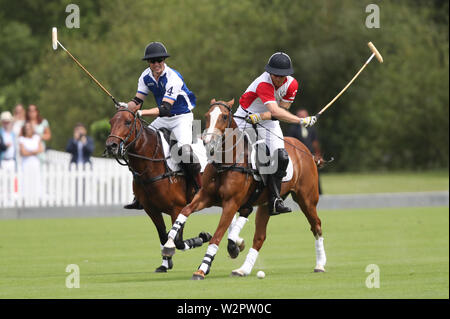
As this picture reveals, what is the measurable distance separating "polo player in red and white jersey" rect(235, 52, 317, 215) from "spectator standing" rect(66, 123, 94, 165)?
11907mm

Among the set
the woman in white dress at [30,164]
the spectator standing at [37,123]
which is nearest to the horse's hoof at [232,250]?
the woman in white dress at [30,164]

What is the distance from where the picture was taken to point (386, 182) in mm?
32312

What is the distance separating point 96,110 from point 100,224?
1762cm

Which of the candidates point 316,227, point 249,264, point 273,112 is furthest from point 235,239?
point 273,112

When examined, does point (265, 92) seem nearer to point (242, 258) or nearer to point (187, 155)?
point (187, 155)

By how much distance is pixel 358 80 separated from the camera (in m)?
38.5

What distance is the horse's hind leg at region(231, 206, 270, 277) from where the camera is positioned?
37.6ft

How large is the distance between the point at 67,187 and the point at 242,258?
867cm

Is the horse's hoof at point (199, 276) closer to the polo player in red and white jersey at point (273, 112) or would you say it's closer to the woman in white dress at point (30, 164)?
the polo player in red and white jersey at point (273, 112)

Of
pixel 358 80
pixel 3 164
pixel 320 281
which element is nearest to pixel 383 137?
pixel 358 80

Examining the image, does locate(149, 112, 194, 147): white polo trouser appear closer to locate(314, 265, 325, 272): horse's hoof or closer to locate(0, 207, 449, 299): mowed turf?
locate(0, 207, 449, 299): mowed turf

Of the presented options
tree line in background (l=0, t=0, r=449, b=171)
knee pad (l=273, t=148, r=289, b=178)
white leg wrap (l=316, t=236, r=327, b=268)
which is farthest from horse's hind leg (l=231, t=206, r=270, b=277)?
tree line in background (l=0, t=0, r=449, b=171)

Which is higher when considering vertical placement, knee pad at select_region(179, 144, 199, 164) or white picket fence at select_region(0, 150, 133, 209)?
knee pad at select_region(179, 144, 199, 164)

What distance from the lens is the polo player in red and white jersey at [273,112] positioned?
1145 cm
